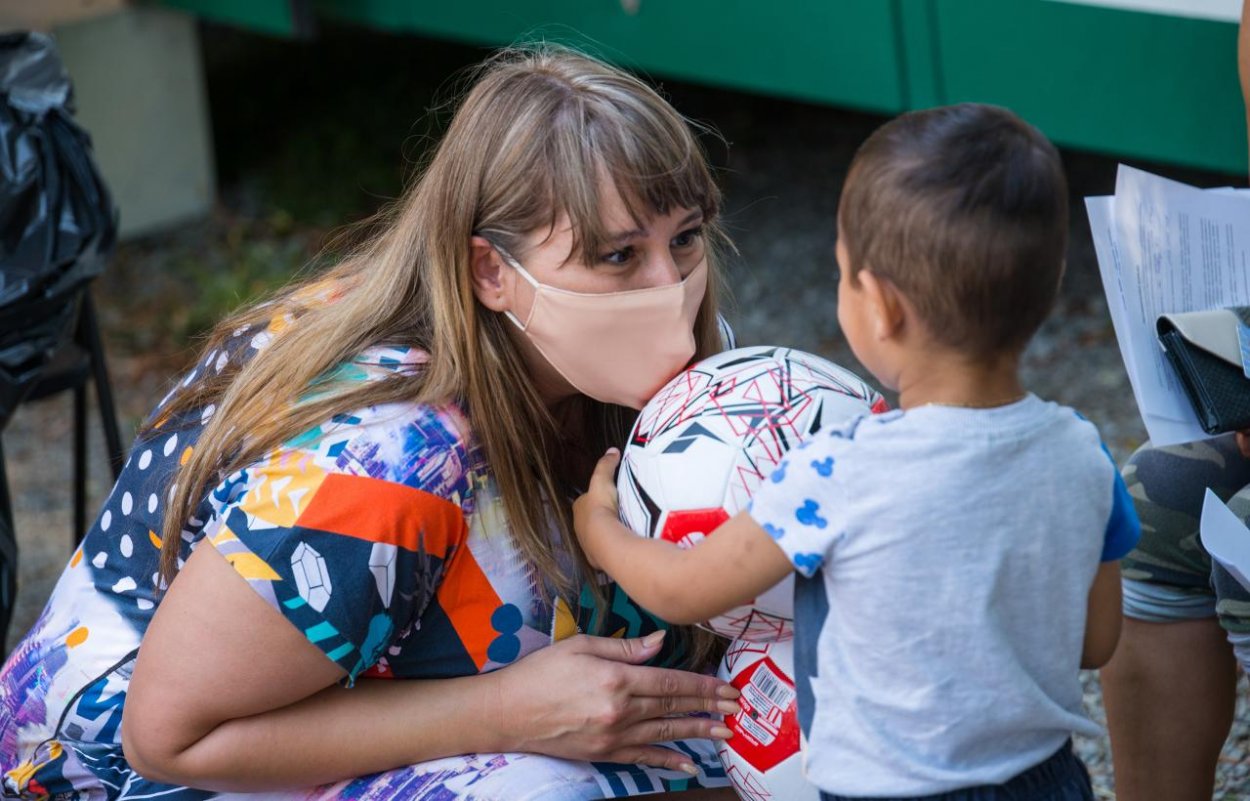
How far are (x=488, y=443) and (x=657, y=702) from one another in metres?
0.44

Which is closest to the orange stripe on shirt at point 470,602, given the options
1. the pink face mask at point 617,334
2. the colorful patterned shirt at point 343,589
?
the colorful patterned shirt at point 343,589

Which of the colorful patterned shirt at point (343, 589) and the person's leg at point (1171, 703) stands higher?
the colorful patterned shirt at point (343, 589)

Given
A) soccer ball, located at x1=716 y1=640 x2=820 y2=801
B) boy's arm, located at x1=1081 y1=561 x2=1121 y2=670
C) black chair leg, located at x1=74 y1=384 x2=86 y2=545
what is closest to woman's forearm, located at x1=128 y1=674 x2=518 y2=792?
soccer ball, located at x1=716 y1=640 x2=820 y2=801

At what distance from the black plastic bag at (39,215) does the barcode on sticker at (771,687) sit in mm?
1977

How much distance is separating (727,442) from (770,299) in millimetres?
3443

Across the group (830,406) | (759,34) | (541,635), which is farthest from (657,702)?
(759,34)

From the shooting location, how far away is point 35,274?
321 centimetres

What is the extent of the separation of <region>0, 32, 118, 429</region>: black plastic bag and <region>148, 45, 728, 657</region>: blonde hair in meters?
1.24

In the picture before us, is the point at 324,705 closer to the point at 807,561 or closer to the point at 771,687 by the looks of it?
the point at 771,687

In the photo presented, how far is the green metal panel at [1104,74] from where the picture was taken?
3775 mm

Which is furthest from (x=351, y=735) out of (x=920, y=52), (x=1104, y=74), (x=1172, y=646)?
(x=920, y=52)

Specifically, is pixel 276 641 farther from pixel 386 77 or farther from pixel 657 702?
pixel 386 77

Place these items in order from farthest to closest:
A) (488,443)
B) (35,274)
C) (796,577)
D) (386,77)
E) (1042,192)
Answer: (386,77)
(35,274)
(488,443)
(796,577)
(1042,192)

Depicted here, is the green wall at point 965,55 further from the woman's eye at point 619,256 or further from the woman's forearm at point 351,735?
the woman's forearm at point 351,735
